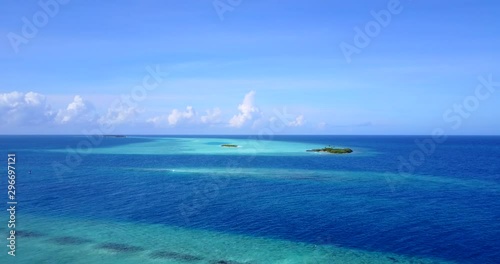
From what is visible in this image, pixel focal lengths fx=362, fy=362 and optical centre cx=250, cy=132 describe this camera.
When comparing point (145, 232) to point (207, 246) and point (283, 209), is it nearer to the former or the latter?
point (207, 246)

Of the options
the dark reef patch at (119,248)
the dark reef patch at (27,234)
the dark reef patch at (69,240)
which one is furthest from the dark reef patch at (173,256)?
the dark reef patch at (27,234)

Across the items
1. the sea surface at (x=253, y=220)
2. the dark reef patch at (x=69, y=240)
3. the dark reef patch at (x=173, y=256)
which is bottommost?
the dark reef patch at (x=173, y=256)

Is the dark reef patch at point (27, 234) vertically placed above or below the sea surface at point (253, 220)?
below

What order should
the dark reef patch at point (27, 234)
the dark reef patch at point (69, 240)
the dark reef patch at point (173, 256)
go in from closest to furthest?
the dark reef patch at point (173, 256), the dark reef patch at point (69, 240), the dark reef patch at point (27, 234)

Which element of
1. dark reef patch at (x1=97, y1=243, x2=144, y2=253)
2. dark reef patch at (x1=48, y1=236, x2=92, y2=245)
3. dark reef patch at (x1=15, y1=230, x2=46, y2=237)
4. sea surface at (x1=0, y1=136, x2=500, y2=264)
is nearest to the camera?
sea surface at (x1=0, y1=136, x2=500, y2=264)

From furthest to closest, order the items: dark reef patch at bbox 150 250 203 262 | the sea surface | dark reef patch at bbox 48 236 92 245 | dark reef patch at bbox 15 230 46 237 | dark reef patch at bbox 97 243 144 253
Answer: dark reef patch at bbox 15 230 46 237
dark reef patch at bbox 48 236 92 245
dark reef patch at bbox 97 243 144 253
the sea surface
dark reef patch at bbox 150 250 203 262

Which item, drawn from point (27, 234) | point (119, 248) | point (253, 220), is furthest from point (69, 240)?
point (253, 220)

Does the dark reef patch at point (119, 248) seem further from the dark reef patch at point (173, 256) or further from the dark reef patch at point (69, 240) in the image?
the dark reef patch at point (69, 240)

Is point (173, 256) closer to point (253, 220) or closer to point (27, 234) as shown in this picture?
point (253, 220)

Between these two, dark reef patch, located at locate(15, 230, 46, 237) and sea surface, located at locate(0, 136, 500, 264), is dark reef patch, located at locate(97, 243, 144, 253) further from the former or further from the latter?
dark reef patch, located at locate(15, 230, 46, 237)

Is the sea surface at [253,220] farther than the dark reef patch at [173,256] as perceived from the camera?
Yes

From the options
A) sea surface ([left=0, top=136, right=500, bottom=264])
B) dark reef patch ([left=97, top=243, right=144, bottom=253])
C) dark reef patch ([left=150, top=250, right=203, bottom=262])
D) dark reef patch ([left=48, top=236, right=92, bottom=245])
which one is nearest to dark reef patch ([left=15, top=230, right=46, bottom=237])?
sea surface ([left=0, top=136, right=500, bottom=264])
